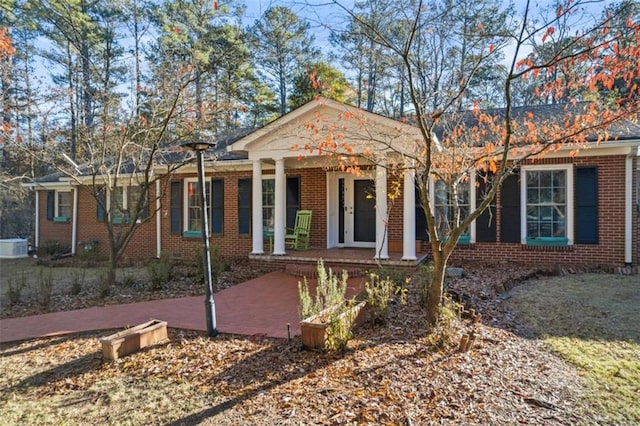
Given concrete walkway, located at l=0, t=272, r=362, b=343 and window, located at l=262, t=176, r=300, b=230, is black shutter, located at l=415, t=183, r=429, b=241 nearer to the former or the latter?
concrete walkway, located at l=0, t=272, r=362, b=343

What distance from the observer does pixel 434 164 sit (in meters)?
6.09

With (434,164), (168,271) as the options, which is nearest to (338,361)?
(434,164)

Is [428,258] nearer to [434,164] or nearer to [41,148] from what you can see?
[434,164]

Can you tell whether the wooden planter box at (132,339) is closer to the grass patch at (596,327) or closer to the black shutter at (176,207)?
the grass patch at (596,327)

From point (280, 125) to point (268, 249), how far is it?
3495mm

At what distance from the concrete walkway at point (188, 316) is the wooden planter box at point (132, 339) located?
1.74 ft

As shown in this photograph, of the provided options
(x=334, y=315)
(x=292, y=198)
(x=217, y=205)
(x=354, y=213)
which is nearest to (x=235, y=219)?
(x=217, y=205)

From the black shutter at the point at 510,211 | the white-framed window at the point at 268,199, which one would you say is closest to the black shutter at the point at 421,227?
the black shutter at the point at 510,211

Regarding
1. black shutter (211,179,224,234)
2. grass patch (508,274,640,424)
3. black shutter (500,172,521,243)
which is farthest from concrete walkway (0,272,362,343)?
black shutter (211,179,224,234)

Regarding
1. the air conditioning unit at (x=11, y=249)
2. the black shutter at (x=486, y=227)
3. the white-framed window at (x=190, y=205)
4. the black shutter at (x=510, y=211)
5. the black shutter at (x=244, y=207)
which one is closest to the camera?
the black shutter at (x=510, y=211)

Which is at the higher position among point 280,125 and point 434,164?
point 280,125

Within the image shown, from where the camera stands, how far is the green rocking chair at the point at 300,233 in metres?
10.1

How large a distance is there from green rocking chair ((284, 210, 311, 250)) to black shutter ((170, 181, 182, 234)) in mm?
3612

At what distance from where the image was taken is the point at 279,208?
A: 30.0ft
